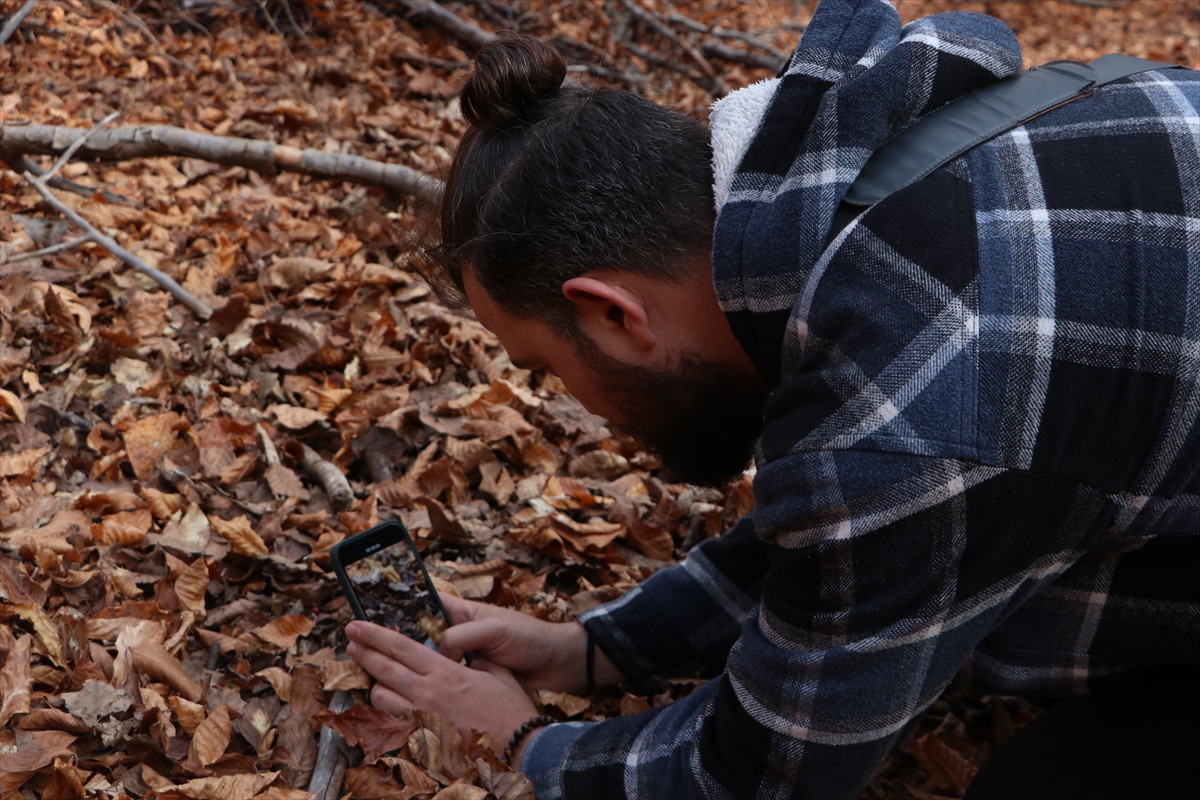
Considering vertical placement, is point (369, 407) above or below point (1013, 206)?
below

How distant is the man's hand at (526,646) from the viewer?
2090 mm

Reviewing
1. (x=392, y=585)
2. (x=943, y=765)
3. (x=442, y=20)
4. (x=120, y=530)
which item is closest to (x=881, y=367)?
(x=943, y=765)

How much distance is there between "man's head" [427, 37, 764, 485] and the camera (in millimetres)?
1607

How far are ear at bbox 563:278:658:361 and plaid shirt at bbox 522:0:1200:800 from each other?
8.2 inches

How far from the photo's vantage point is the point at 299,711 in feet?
6.52

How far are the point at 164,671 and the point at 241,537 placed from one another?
45 cm

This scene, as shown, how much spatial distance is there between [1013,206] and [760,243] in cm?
35

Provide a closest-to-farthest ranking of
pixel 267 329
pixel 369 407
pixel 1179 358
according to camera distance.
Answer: pixel 1179 358 → pixel 369 407 → pixel 267 329

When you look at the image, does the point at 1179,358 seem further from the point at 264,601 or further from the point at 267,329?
the point at 267,329

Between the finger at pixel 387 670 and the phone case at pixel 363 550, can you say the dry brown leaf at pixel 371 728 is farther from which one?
the phone case at pixel 363 550

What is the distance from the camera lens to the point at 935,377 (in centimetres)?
125

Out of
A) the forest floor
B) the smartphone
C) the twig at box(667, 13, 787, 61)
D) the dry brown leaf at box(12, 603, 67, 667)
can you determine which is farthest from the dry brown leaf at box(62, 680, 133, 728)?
the twig at box(667, 13, 787, 61)

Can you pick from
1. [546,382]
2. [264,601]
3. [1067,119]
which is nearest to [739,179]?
[1067,119]

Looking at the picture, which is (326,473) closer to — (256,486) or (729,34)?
(256,486)
